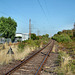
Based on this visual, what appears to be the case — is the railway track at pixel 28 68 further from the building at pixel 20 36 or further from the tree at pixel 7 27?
the building at pixel 20 36

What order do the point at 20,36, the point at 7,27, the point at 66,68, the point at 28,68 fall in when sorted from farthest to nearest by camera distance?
the point at 20,36 → the point at 7,27 → the point at 28,68 → the point at 66,68

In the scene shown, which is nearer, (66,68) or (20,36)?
(66,68)

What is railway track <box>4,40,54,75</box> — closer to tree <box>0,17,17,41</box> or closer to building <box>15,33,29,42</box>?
tree <box>0,17,17,41</box>

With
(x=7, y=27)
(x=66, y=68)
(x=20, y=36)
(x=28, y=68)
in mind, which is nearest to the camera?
(x=66, y=68)

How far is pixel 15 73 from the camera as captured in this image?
215 inches

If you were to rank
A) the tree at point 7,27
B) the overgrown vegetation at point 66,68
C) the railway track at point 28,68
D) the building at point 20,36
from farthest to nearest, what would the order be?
the building at point 20,36 < the tree at point 7,27 < the railway track at point 28,68 < the overgrown vegetation at point 66,68

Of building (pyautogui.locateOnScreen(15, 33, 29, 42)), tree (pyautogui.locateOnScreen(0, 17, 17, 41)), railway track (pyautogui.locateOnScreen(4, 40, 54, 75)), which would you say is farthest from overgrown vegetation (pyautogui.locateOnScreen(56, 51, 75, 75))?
building (pyautogui.locateOnScreen(15, 33, 29, 42))

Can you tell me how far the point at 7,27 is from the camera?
47.5 metres

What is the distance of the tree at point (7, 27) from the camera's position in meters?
46.4

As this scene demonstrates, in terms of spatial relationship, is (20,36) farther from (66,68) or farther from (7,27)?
(66,68)

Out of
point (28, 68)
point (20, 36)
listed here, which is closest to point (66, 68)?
point (28, 68)

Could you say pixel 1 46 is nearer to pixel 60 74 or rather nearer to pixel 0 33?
pixel 60 74

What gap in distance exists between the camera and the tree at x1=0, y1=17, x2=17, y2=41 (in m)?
46.4

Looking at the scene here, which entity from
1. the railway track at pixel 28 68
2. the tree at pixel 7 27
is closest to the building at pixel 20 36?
the tree at pixel 7 27
